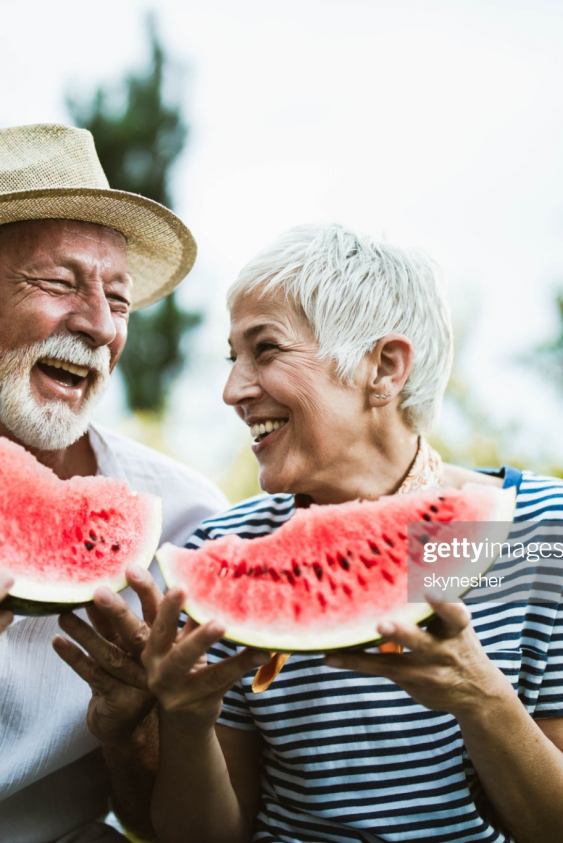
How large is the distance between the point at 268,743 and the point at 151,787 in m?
0.43

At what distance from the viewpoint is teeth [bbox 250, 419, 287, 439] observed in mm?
2139

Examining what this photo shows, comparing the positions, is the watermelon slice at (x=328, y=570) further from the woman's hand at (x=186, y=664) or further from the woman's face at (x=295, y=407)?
the woman's face at (x=295, y=407)

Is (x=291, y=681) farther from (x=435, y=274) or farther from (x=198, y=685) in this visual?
(x=435, y=274)

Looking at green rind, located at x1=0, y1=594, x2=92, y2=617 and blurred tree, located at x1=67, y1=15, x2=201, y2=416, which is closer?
green rind, located at x1=0, y1=594, x2=92, y2=617

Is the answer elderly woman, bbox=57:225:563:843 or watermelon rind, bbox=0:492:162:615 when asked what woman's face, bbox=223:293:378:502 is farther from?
watermelon rind, bbox=0:492:162:615

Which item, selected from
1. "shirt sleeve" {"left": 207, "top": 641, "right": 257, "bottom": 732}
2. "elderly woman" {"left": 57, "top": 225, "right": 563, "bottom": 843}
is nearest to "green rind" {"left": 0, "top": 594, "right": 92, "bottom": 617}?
"elderly woman" {"left": 57, "top": 225, "right": 563, "bottom": 843}

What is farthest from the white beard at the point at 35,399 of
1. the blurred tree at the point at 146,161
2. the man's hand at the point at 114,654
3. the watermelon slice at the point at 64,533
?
the blurred tree at the point at 146,161

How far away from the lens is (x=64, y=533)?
1.79 metres

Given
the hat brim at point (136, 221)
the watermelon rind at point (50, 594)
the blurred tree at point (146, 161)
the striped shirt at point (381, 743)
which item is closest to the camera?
the watermelon rind at point (50, 594)

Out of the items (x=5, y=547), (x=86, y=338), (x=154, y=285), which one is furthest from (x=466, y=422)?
(x=5, y=547)

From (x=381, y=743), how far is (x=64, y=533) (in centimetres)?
106

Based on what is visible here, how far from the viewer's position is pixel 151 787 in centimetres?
213

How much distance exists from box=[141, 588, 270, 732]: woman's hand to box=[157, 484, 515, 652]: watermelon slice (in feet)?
0.20

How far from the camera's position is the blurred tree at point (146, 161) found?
13367mm
